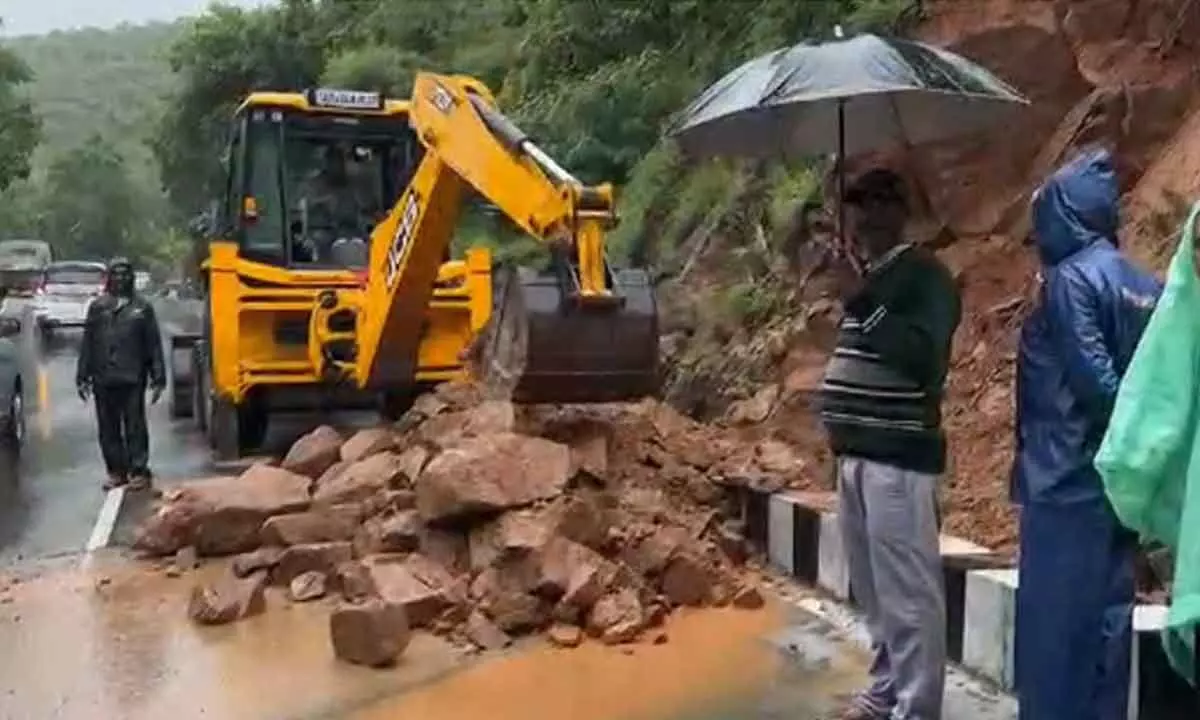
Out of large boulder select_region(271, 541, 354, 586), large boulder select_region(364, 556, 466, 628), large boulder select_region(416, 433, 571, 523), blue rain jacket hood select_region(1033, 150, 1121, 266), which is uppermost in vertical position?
blue rain jacket hood select_region(1033, 150, 1121, 266)

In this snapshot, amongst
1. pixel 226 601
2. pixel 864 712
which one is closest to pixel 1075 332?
pixel 864 712

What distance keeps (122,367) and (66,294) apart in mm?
19912

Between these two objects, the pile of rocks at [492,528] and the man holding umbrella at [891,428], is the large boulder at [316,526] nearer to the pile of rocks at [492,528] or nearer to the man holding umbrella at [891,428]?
the pile of rocks at [492,528]

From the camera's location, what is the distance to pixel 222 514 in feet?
27.7

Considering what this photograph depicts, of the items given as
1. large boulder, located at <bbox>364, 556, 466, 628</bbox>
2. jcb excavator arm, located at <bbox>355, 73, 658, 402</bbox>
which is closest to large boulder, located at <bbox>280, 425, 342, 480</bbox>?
jcb excavator arm, located at <bbox>355, 73, 658, 402</bbox>

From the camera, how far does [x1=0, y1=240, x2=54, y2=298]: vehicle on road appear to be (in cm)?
3769

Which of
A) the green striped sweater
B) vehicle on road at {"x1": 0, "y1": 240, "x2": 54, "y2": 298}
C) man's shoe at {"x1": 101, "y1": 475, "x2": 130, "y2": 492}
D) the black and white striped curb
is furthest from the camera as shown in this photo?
vehicle on road at {"x1": 0, "y1": 240, "x2": 54, "y2": 298}

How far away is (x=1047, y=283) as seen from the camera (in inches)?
173

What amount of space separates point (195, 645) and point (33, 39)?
6549 inches

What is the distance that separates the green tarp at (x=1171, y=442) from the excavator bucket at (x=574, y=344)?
468cm

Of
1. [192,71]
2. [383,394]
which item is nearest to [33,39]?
[192,71]

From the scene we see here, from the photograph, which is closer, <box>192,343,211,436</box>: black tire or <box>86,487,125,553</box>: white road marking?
<box>86,487,125,553</box>: white road marking

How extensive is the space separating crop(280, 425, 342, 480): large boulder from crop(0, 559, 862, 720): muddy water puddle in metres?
1.94

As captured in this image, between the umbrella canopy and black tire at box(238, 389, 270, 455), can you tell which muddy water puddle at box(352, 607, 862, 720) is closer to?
the umbrella canopy
